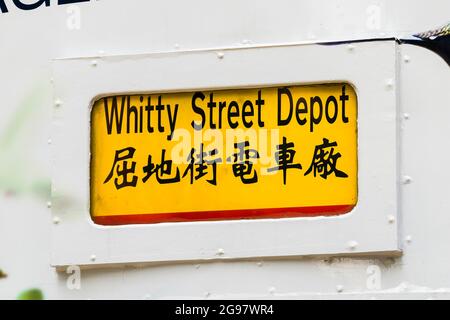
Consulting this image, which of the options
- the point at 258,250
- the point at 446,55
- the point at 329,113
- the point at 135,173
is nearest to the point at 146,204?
the point at 135,173

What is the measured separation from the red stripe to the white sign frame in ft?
0.06

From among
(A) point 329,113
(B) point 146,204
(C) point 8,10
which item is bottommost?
(B) point 146,204

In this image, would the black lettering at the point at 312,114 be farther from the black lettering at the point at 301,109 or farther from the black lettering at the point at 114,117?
the black lettering at the point at 114,117

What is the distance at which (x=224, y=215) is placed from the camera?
318 centimetres

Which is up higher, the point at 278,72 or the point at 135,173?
the point at 278,72

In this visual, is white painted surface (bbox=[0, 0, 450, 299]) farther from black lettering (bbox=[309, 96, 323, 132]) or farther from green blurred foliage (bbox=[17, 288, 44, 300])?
black lettering (bbox=[309, 96, 323, 132])

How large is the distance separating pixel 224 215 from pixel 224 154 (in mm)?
149

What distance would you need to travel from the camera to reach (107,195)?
3.27 meters

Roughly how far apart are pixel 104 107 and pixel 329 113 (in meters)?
0.57

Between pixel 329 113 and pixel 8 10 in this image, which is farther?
pixel 8 10

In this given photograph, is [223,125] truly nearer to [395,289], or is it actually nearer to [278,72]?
[278,72]

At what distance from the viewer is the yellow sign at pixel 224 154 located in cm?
313

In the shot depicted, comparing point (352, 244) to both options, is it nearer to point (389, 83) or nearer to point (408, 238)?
point (408, 238)

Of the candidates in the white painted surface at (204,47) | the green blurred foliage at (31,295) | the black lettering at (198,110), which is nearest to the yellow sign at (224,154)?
the black lettering at (198,110)
